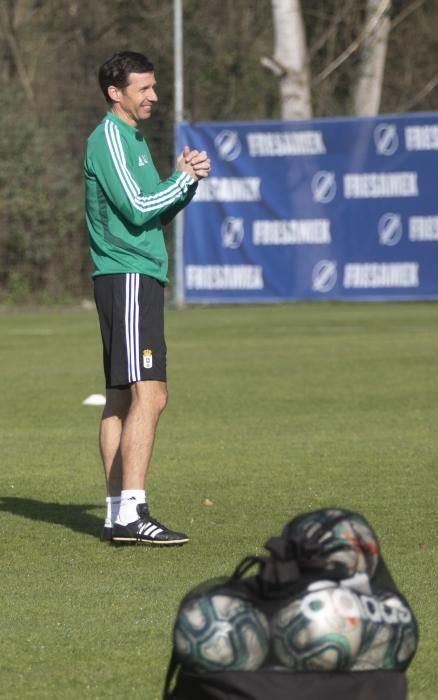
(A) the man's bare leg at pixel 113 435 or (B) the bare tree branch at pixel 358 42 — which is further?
(B) the bare tree branch at pixel 358 42

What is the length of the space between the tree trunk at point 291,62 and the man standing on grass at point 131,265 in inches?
830

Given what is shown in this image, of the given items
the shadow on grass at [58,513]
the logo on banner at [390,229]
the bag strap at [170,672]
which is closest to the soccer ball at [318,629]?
the bag strap at [170,672]

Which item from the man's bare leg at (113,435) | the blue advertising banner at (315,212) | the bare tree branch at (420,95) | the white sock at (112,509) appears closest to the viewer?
the white sock at (112,509)

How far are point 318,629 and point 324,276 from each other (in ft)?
67.0

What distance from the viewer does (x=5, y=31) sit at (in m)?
30.7

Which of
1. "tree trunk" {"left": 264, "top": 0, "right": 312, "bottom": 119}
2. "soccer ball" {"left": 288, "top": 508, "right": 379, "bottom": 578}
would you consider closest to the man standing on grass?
"soccer ball" {"left": 288, "top": 508, "right": 379, "bottom": 578}

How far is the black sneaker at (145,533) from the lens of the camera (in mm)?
7234

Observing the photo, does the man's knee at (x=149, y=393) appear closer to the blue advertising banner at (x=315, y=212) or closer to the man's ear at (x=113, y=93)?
the man's ear at (x=113, y=93)

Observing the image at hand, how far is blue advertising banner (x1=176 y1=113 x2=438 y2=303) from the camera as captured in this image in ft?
78.1

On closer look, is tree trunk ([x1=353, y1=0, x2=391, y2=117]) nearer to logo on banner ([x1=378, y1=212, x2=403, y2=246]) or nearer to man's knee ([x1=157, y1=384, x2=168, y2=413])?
logo on banner ([x1=378, y1=212, x2=403, y2=246])

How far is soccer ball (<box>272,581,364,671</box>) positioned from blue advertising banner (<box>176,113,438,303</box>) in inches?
787

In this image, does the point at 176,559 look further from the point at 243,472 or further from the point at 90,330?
the point at 90,330

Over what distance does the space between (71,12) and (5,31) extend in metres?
2.44

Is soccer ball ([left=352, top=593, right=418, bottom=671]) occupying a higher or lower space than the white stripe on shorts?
lower
